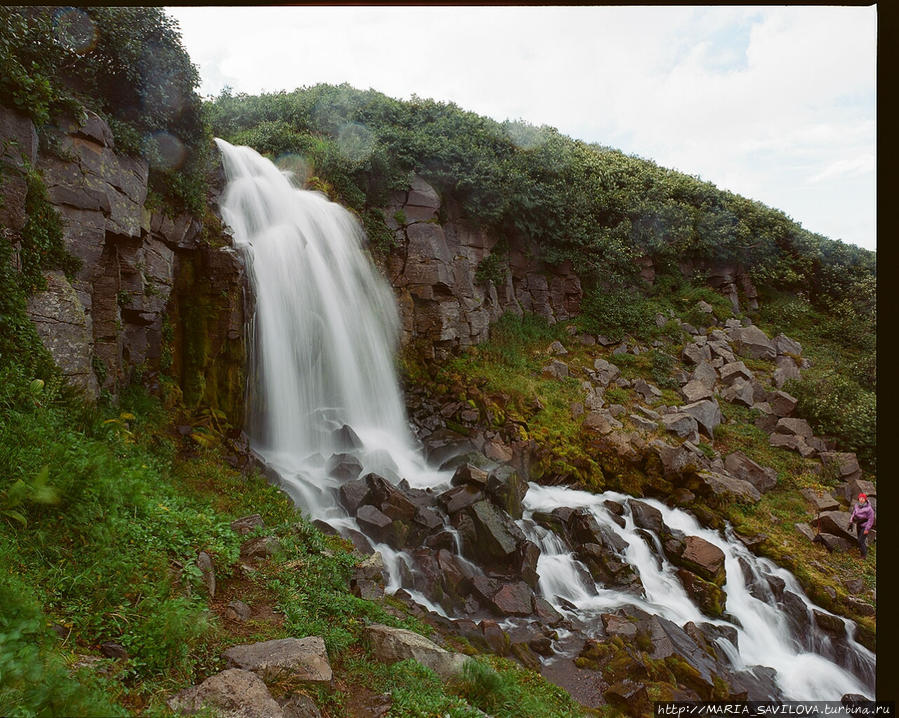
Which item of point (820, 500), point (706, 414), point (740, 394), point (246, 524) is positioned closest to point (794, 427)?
point (740, 394)

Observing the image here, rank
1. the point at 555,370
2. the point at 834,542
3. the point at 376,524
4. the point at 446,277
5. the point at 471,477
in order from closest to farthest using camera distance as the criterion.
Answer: the point at 376,524 < the point at 471,477 < the point at 834,542 < the point at 446,277 < the point at 555,370


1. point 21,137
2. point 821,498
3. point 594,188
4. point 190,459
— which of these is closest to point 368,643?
point 190,459

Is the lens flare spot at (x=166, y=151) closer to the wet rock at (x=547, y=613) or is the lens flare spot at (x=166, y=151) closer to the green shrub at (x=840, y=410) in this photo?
the wet rock at (x=547, y=613)

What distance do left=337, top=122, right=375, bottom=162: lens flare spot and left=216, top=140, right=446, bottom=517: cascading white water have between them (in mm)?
2507

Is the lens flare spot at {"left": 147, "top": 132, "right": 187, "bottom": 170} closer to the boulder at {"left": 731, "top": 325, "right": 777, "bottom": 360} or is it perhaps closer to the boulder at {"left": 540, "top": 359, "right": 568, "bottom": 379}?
the boulder at {"left": 540, "top": 359, "right": 568, "bottom": 379}

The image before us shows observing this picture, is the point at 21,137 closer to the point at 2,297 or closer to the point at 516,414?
the point at 2,297

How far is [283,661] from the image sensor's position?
3920mm

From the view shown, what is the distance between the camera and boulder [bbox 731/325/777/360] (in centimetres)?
2136

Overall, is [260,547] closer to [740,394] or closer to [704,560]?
[704,560]

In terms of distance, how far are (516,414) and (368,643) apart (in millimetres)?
11003

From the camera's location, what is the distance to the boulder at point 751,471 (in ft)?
48.7

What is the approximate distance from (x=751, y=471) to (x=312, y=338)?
530 inches

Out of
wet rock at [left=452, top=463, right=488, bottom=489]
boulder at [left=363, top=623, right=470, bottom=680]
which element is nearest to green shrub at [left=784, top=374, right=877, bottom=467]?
wet rock at [left=452, top=463, right=488, bottom=489]

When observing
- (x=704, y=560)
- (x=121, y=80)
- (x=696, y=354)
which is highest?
(x=121, y=80)
